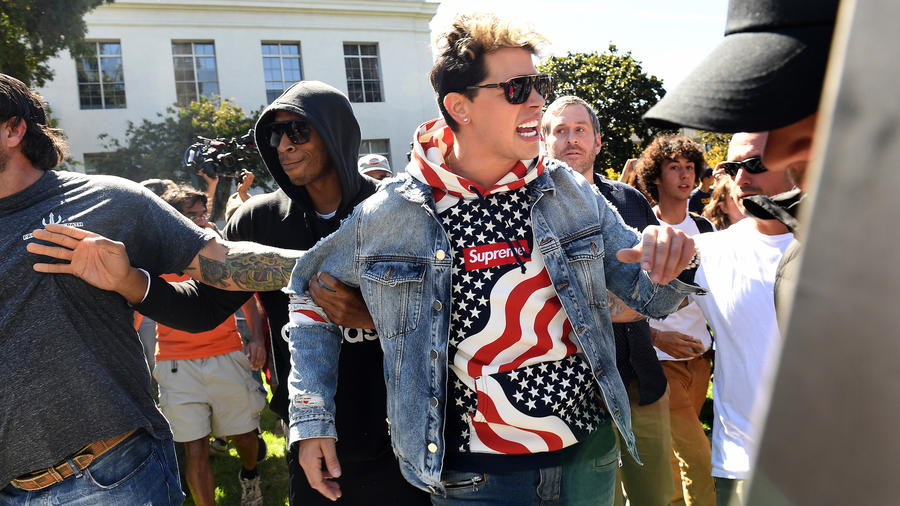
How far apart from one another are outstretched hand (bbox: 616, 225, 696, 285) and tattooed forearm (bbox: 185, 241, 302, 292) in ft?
5.02

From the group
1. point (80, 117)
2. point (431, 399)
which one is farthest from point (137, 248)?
point (80, 117)

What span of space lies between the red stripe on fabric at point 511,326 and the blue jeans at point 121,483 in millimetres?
1300

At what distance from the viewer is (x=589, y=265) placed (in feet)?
7.29

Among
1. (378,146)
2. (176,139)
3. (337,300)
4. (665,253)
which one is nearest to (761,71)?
(665,253)

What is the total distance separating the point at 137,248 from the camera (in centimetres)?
260

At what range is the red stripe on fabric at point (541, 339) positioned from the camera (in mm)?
2138

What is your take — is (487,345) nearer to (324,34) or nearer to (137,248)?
(137,248)

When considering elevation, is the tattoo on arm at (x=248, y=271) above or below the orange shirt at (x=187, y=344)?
above

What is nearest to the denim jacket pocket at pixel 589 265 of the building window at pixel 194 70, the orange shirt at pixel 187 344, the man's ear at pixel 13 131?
the man's ear at pixel 13 131

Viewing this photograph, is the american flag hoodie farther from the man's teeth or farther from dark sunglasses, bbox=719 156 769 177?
dark sunglasses, bbox=719 156 769 177

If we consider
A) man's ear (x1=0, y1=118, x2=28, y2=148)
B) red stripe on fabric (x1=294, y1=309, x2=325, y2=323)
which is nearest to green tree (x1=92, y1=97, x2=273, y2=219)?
man's ear (x1=0, y1=118, x2=28, y2=148)

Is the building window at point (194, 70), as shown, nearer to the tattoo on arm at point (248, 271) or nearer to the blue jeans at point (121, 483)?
the tattoo on arm at point (248, 271)

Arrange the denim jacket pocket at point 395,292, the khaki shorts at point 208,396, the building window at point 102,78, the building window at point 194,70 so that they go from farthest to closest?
the building window at point 194,70, the building window at point 102,78, the khaki shorts at point 208,396, the denim jacket pocket at point 395,292

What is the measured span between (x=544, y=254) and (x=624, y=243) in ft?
1.09
